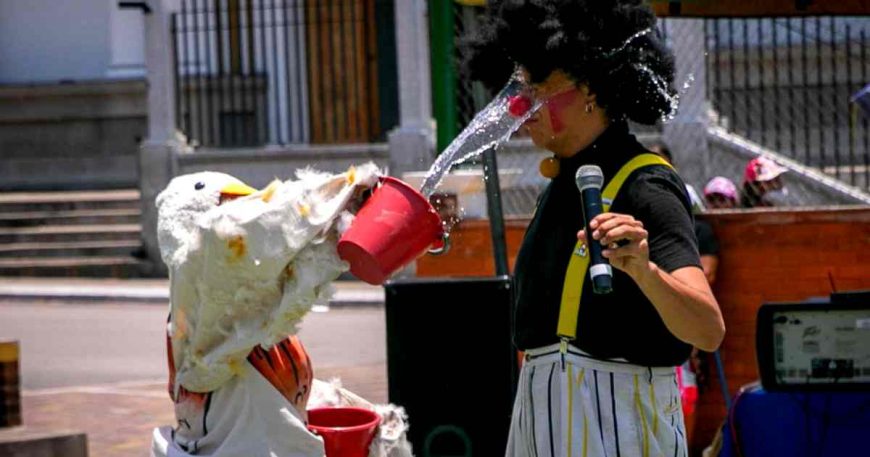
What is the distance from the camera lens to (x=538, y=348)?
348 centimetres

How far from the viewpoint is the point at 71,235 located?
17828mm

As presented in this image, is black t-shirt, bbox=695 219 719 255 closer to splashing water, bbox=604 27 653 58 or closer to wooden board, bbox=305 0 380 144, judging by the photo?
splashing water, bbox=604 27 653 58

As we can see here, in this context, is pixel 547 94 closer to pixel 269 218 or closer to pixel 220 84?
pixel 269 218

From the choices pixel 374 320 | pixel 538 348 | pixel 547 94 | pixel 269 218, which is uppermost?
pixel 547 94

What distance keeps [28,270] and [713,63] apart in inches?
327

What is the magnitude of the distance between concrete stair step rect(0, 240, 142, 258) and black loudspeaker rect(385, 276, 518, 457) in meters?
→ 12.2

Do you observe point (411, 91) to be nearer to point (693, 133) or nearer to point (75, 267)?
point (693, 133)

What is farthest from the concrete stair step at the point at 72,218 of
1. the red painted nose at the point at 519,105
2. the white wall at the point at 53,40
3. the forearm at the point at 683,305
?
the forearm at the point at 683,305

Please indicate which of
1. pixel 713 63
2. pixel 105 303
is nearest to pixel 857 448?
pixel 713 63

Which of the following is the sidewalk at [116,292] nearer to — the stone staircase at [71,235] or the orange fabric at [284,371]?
the stone staircase at [71,235]

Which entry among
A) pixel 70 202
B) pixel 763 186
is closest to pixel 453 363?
pixel 763 186

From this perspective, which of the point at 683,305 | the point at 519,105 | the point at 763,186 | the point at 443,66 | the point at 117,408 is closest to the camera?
the point at 683,305

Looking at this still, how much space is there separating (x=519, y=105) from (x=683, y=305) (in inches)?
27.5

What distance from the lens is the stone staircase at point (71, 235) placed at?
→ 17328 mm
